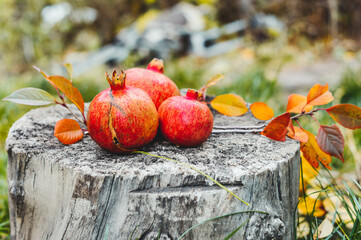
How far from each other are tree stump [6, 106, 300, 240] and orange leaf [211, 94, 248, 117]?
129 mm

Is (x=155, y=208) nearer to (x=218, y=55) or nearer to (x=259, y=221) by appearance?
(x=259, y=221)

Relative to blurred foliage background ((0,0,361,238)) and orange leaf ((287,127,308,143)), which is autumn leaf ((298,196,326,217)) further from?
blurred foliage background ((0,0,361,238))

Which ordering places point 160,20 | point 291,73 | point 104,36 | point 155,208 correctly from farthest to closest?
point 104,36, point 160,20, point 291,73, point 155,208

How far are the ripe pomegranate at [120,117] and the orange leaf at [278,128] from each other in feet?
1.34

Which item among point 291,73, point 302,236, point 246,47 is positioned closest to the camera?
point 302,236

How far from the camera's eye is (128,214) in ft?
2.81

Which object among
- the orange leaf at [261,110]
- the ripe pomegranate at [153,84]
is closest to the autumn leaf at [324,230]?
the orange leaf at [261,110]

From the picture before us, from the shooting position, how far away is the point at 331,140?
104 cm

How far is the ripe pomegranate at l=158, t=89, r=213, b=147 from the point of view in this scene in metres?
0.96

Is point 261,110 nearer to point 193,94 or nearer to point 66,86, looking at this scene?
point 193,94

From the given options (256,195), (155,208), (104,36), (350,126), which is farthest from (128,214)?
(104,36)

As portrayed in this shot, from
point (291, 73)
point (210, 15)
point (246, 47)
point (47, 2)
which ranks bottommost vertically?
point (291, 73)

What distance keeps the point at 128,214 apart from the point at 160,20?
18.2 feet

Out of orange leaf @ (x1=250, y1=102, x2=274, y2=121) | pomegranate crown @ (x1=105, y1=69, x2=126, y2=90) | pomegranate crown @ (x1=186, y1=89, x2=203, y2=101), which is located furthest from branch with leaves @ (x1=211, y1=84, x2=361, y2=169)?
pomegranate crown @ (x1=105, y1=69, x2=126, y2=90)
